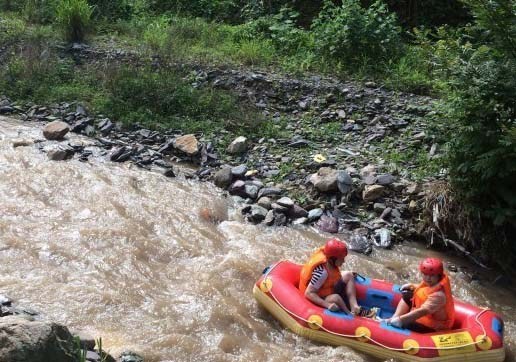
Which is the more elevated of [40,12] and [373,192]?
[40,12]

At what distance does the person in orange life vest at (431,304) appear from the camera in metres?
5.21

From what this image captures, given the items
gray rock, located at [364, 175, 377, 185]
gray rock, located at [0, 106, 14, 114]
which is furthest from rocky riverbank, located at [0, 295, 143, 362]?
gray rock, located at [0, 106, 14, 114]

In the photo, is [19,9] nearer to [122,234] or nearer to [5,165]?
[5,165]

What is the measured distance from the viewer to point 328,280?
568cm

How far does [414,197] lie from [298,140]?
7.69 ft

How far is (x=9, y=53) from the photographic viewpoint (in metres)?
12.0

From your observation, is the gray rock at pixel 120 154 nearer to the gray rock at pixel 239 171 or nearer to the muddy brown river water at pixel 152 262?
the muddy brown river water at pixel 152 262

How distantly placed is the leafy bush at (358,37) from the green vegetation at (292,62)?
23 mm

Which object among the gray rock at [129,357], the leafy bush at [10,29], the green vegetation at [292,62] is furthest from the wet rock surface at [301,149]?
the gray rock at [129,357]

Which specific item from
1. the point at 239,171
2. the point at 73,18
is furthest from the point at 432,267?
the point at 73,18

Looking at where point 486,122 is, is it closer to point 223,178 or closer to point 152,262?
point 223,178

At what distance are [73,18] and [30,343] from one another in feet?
35.5

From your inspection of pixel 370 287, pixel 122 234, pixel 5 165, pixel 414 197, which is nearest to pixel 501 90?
pixel 414 197

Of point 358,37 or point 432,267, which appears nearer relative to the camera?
point 432,267
